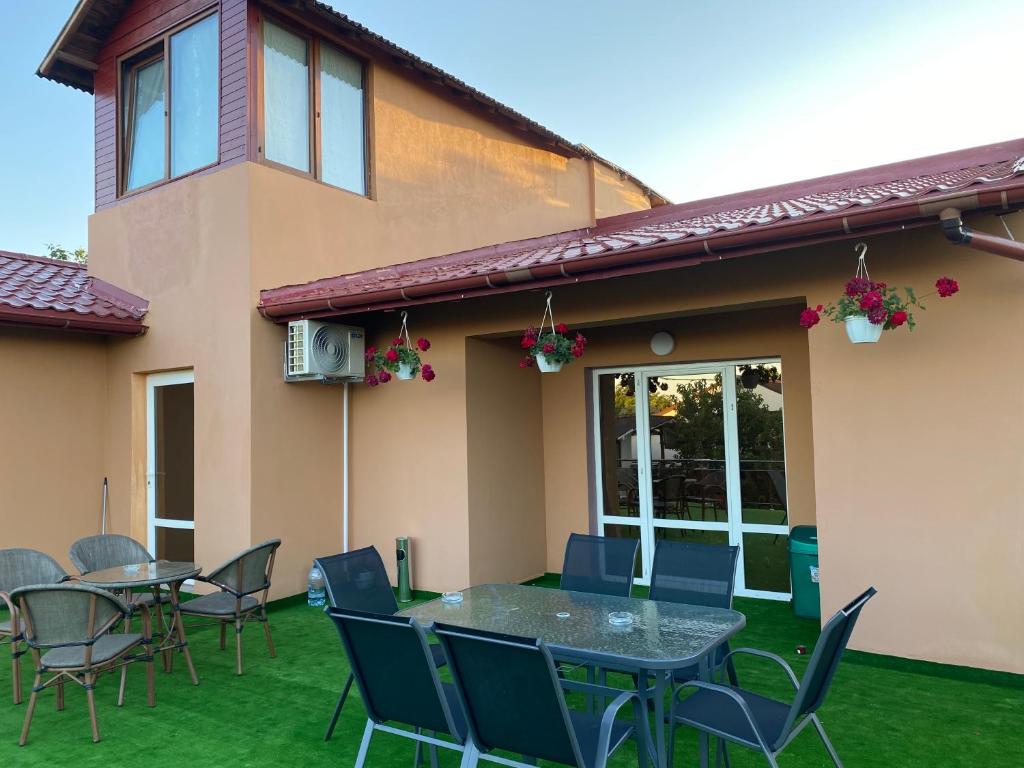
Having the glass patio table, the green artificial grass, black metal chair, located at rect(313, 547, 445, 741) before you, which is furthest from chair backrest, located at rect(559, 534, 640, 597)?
black metal chair, located at rect(313, 547, 445, 741)

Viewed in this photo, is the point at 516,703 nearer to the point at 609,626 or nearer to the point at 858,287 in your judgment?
the point at 609,626

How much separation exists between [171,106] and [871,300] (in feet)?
24.0

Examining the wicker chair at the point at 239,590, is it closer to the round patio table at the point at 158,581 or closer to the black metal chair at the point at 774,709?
the round patio table at the point at 158,581

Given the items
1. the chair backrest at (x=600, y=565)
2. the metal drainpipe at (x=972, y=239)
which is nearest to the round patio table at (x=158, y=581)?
the chair backrest at (x=600, y=565)

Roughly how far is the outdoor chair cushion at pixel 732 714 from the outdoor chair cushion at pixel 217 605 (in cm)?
335

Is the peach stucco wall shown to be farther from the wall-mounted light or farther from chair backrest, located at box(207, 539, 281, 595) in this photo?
the wall-mounted light

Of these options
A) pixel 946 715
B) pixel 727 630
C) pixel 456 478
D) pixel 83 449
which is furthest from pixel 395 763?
pixel 83 449

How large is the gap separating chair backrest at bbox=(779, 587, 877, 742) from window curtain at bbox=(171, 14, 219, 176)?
23.5 ft

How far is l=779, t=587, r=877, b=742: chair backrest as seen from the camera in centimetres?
280

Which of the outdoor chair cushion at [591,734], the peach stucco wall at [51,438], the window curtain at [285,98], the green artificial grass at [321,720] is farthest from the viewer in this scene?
the window curtain at [285,98]

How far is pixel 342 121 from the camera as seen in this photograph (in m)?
8.23

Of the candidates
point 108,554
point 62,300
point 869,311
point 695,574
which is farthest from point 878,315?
point 62,300

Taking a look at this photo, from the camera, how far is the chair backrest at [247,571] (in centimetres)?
504

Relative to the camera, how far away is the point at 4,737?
412cm
